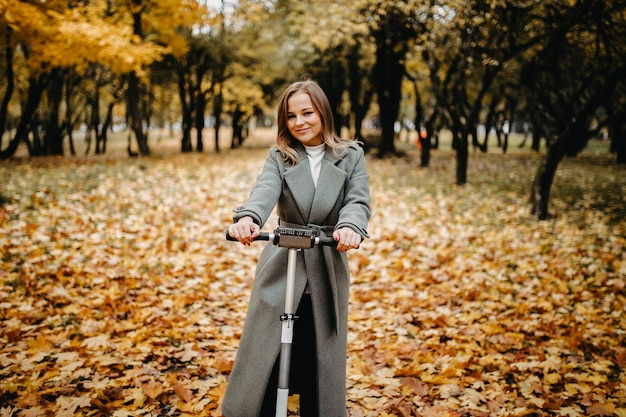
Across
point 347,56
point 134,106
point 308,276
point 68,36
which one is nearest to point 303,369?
point 308,276

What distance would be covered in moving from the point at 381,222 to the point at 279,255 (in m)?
6.37

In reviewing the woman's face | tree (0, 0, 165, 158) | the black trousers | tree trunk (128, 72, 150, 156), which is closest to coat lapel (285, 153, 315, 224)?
the woman's face

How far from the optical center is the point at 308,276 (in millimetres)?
2275

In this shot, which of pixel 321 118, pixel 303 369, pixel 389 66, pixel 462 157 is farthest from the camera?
pixel 389 66

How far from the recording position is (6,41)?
1152 centimetres

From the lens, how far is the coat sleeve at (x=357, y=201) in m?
2.07

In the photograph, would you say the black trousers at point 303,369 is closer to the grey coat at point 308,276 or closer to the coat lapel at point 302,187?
the grey coat at point 308,276

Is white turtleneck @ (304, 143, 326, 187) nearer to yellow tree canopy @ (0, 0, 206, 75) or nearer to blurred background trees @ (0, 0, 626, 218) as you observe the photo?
blurred background trees @ (0, 0, 626, 218)

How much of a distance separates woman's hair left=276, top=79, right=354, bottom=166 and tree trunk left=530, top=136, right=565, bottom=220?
7.77 metres

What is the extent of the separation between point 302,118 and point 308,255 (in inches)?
29.6

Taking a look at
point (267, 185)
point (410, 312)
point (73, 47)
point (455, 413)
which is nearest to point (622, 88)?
point (410, 312)

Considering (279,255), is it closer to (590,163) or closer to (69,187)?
(69,187)

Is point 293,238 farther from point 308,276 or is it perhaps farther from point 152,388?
point 152,388

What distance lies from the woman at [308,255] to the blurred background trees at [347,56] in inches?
18.8
